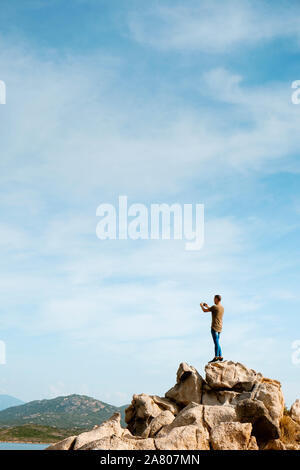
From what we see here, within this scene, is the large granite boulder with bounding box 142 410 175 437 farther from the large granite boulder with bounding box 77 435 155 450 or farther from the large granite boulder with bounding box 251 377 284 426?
the large granite boulder with bounding box 77 435 155 450

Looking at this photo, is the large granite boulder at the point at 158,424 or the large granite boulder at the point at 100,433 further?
the large granite boulder at the point at 158,424

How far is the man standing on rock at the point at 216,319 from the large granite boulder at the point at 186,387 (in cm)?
190

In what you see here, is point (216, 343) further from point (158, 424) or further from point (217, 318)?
point (158, 424)

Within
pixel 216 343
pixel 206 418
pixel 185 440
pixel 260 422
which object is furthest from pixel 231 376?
pixel 185 440

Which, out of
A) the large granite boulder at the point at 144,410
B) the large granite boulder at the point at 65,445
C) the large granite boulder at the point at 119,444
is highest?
the large granite boulder at the point at 119,444

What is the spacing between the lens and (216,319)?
3225 centimetres

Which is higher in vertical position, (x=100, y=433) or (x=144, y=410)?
(x=100, y=433)

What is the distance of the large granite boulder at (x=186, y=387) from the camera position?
104 ft

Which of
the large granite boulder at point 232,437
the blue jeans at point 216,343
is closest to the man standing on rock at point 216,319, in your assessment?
the blue jeans at point 216,343

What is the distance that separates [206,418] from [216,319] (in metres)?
10.9

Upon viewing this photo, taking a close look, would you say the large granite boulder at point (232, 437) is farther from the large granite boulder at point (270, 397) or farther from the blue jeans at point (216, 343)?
the blue jeans at point (216, 343)

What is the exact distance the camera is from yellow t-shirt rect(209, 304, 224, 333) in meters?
32.2

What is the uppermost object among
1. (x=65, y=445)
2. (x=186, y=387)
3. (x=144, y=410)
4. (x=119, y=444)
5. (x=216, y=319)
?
(x=216, y=319)

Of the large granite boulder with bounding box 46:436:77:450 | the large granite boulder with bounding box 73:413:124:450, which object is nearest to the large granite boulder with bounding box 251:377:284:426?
the large granite boulder with bounding box 73:413:124:450
